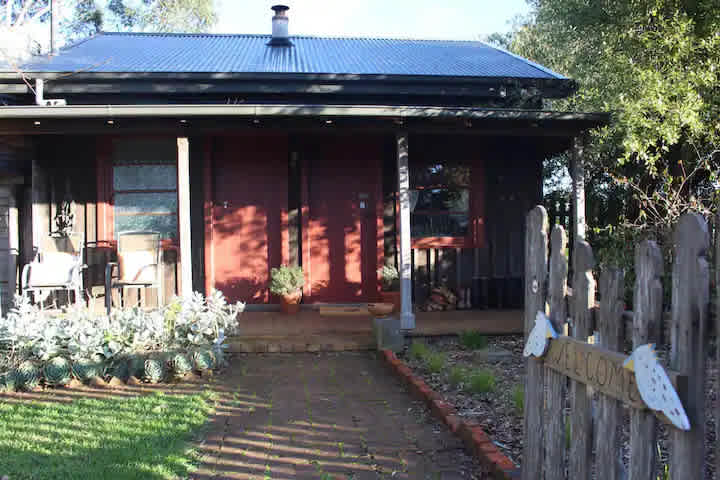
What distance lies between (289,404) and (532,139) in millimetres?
5517

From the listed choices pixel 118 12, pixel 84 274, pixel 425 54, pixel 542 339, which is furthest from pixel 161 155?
pixel 118 12

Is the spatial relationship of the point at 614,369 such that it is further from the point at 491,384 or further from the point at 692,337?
the point at 491,384

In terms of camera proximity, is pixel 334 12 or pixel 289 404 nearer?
pixel 289 404

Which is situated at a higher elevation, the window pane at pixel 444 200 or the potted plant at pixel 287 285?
the window pane at pixel 444 200

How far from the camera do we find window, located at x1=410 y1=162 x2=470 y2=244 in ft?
28.0

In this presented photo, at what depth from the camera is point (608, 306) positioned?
2062 mm

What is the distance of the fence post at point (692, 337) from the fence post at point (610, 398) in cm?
28

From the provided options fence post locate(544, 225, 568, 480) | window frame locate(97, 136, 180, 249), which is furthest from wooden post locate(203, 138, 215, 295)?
fence post locate(544, 225, 568, 480)

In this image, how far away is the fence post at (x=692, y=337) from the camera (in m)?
1.65

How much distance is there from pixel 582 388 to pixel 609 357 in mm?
246

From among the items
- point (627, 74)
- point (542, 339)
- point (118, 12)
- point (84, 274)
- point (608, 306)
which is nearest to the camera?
point (608, 306)

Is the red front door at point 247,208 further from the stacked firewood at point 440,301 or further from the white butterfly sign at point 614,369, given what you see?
the white butterfly sign at point 614,369

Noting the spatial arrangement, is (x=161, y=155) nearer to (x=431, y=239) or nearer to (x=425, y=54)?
(x=431, y=239)

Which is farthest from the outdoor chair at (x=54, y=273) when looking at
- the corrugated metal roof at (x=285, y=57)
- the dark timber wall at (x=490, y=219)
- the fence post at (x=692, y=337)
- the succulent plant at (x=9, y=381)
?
the fence post at (x=692, y=337)
